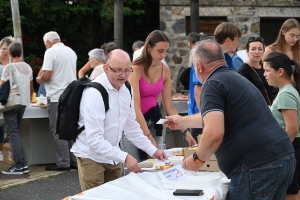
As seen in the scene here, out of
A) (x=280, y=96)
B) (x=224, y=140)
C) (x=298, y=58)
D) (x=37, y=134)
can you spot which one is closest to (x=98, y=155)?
(x=224, y=140)

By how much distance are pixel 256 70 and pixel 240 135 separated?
2483 millimetres

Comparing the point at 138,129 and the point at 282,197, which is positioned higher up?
the point at 138,129

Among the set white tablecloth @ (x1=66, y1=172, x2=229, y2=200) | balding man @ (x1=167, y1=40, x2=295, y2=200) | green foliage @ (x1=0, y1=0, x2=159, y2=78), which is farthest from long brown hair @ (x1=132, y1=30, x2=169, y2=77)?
green foliage @ (x1=0, y1=0, x2=159, y2=78)

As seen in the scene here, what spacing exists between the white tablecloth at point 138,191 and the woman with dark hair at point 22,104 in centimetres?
435

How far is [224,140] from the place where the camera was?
3424 millimetres

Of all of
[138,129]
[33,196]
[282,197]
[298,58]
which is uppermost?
[298,58]

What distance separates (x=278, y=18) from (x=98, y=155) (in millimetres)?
9615

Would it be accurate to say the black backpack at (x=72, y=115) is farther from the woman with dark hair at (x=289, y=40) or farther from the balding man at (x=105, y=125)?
the woman with dark hair at (x=289, y=40)

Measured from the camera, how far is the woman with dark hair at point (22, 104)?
788cm

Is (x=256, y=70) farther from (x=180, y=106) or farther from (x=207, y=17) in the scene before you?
(x=207, y=17)

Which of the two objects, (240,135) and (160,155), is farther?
(160,155)

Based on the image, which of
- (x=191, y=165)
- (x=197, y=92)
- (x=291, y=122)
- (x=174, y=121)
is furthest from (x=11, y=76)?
(x=191, y=165)

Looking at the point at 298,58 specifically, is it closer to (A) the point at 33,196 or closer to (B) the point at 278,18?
(A) the point at 33,196

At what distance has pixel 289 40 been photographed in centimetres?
613
